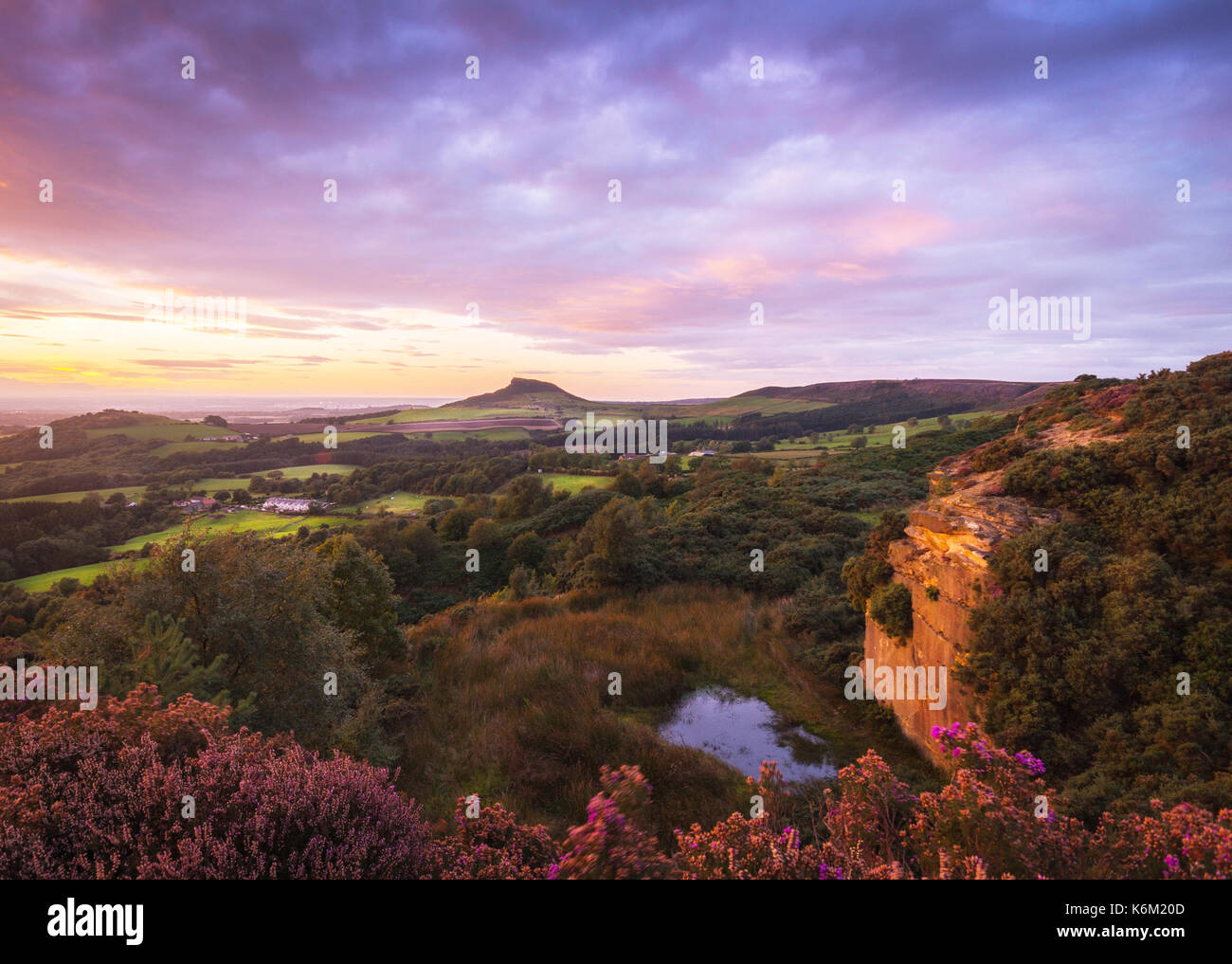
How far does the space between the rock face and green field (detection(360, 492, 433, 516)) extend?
48830 millimetres

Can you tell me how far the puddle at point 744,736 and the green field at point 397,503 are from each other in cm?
4555

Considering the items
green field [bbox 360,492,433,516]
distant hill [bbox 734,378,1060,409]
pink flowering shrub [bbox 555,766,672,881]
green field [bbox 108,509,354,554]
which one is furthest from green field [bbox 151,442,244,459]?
distant hill [bbox 734,378,1060,409]

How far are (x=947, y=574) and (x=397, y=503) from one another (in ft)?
182

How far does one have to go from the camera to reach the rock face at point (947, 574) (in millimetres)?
7625

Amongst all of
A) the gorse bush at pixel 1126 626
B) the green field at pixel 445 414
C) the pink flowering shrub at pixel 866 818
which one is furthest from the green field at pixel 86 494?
the green field at pixel 445 414

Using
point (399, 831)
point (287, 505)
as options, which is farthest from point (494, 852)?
point (287, 505)

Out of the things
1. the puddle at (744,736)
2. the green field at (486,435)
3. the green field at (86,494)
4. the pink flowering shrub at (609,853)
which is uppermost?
the green field at (486,435)

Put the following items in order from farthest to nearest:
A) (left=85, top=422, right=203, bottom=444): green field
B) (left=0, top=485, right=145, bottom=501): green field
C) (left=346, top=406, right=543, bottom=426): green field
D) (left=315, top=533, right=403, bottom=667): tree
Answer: (left=346, top=406, right=543, bottom=426): green field, (left=85, top=422, right=203, bottom=444): green field, (left=0, top=485, right=145, bottom=501): green field, (left=315, top=533, right=403, bottom=667): tree

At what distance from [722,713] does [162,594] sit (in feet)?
34.9

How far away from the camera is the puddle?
8930mm

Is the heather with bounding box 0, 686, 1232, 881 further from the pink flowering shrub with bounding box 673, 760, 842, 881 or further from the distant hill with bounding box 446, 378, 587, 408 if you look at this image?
the distant hill with bounding box 446, 378, 587, 408

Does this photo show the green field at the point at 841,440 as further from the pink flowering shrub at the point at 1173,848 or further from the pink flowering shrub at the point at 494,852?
the pink flowering shrub at the point at 494,852

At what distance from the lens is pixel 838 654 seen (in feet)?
→ 39.8
